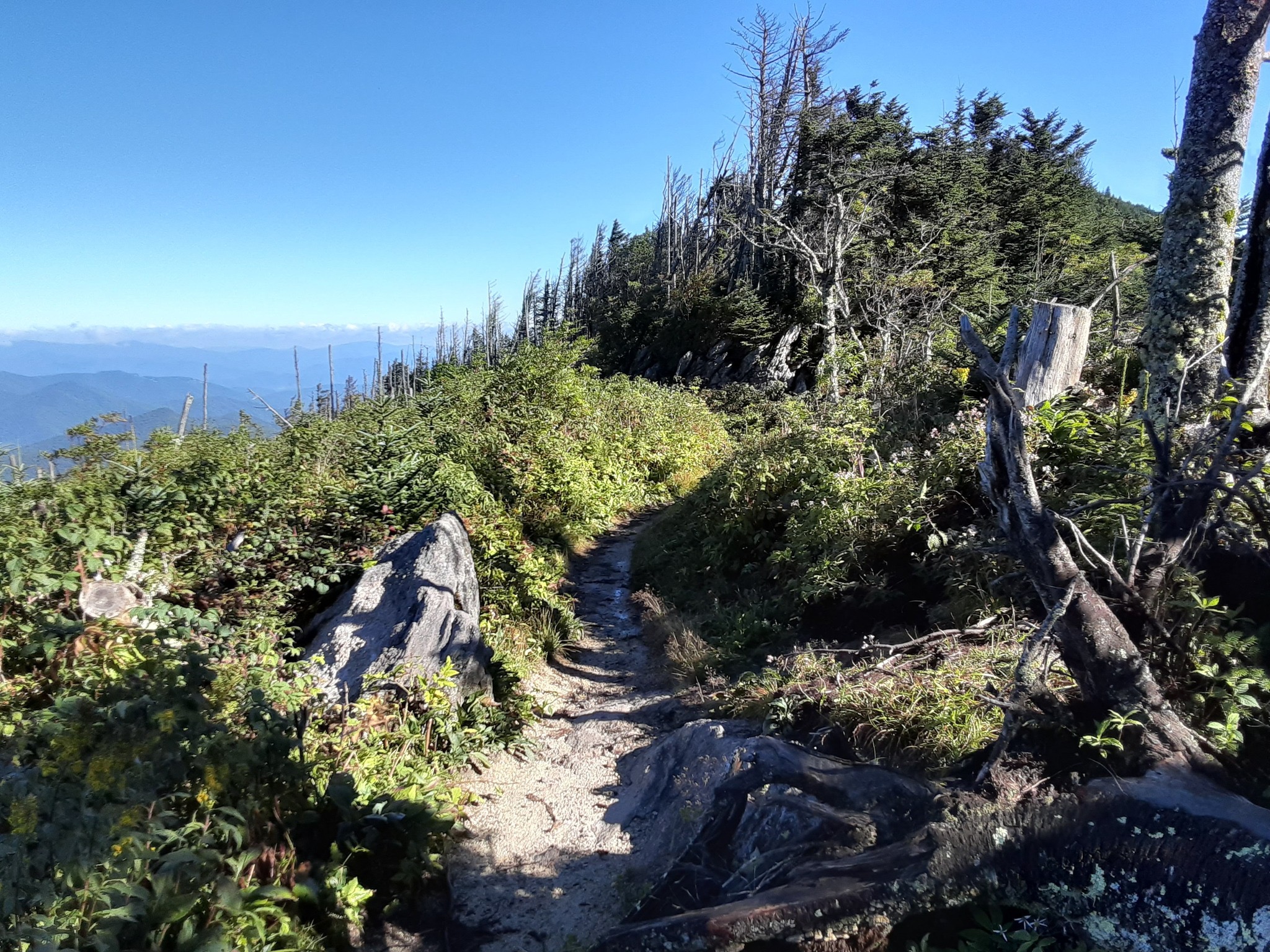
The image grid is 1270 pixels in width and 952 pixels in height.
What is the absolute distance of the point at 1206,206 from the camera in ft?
16.3

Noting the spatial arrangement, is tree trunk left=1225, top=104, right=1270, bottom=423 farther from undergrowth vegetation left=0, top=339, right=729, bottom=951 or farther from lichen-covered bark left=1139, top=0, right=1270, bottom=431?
undergrowth vegetation left=0, top=339, right=729, bottom=951

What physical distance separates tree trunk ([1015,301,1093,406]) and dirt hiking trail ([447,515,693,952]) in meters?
4.23

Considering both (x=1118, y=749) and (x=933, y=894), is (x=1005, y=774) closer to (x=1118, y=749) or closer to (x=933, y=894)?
(x=1118, y=749)

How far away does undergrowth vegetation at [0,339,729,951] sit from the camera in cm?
234

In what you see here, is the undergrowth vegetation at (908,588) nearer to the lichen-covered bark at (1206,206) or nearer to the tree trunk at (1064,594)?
the tree trunk at (1064,594)

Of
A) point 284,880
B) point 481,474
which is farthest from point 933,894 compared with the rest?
point 481,474

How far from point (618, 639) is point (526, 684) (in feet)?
5.87

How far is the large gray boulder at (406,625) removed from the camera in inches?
197

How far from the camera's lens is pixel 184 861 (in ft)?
8.21

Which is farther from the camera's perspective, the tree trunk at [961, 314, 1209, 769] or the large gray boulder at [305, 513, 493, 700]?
the large gray boulder at [305, 513, 493, 700]

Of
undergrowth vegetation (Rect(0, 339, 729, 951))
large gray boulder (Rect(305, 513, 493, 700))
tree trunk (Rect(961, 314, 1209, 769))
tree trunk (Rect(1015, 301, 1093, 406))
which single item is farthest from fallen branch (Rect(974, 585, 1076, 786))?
large gray boulder (Rect(305, 513, 493, 700))

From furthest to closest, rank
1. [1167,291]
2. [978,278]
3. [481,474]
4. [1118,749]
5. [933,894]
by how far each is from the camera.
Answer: [978,278] → [481,474] → [1167,291] → [1118,749] → [933,894]

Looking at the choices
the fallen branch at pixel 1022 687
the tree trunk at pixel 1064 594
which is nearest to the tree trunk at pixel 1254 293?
the tree trunk at pixel 1064 594

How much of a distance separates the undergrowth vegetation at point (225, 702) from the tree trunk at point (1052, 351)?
517cm
